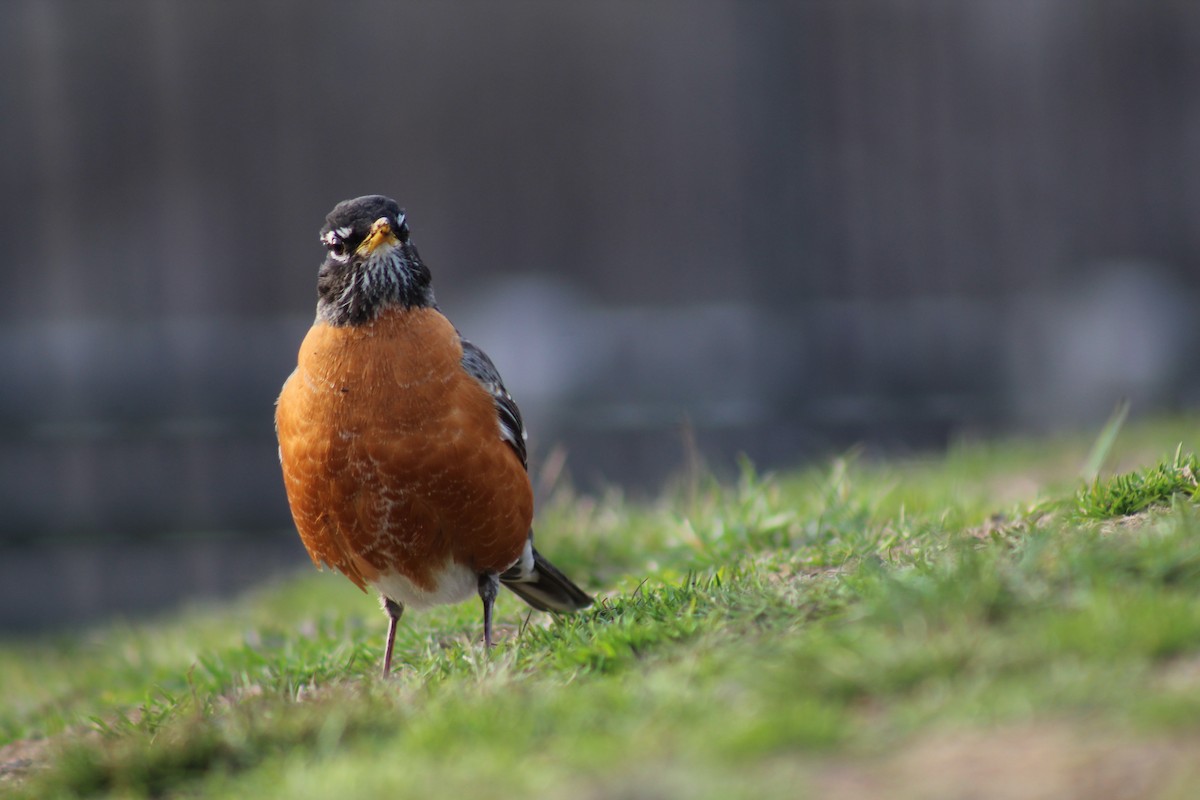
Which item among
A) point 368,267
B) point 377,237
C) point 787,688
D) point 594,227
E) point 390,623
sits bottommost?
point 390,623

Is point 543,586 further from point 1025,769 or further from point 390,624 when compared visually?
point 1025,769

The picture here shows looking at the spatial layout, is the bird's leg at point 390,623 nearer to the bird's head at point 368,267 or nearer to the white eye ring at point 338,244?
the bird's head at point 368,267

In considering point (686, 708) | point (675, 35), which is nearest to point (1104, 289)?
point (675, 35)

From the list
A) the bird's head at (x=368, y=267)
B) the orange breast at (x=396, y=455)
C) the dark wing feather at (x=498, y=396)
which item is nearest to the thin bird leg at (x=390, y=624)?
the orange breast at (x=396, y=455)

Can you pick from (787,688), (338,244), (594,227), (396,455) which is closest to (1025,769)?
(787,688)

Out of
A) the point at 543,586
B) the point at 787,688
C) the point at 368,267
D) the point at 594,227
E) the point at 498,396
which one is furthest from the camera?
the point at 594,227

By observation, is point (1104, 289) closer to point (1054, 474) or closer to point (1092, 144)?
point (1092, 144)

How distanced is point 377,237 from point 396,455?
2.98ft

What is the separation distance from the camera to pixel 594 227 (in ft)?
36.1

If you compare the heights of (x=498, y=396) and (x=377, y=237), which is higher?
(x=377, y=237)

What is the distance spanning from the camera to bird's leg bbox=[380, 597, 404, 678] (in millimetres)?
4633

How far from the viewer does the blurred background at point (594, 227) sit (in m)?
10.2

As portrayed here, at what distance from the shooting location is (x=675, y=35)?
1099cm

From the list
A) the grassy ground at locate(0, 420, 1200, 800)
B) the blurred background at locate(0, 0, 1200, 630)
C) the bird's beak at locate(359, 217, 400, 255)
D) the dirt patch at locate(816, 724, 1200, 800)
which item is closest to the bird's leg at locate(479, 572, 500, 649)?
the grassy ground at locate(0, 420, 1200, 800)
